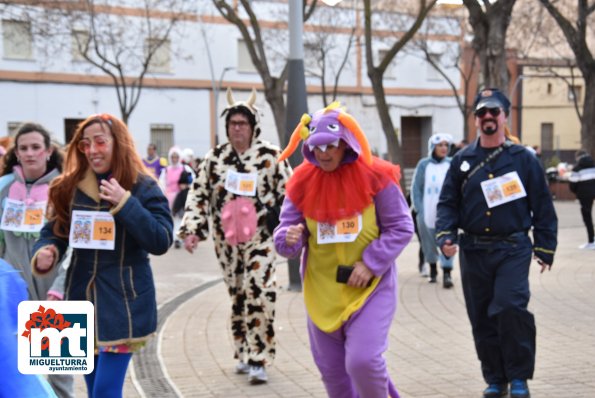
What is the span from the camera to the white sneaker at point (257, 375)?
6.28m

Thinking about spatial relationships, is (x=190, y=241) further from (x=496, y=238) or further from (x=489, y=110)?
(x=489, y=110)

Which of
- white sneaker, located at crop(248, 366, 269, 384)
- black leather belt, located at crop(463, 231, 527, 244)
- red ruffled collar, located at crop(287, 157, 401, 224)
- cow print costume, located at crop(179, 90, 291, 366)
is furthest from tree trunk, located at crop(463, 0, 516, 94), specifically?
red ruffled collar, located at crop(287, 157, 401, 224)

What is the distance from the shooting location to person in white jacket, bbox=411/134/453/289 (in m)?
10.7

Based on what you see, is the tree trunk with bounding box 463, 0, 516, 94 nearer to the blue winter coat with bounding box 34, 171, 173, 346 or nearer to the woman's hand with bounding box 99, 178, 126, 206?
the blue winter coat with bounding box 34, 171, 173, 346

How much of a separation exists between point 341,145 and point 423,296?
575 cm

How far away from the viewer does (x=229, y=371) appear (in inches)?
265

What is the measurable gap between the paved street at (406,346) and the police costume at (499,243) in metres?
0.39

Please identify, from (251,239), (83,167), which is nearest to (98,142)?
(83,167)

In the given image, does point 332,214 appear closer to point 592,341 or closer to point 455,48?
point 592,341

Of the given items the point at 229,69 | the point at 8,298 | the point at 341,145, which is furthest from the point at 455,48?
the point at 8,298

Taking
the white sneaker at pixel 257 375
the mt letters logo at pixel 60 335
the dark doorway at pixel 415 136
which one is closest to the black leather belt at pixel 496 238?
the white sneaker at pixel 257 375

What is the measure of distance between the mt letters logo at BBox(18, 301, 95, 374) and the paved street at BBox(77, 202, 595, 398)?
Answer: 3833mm

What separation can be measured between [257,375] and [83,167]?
2478 mm

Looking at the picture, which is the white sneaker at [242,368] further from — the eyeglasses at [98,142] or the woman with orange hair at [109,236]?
the eyeglasses at [98,142]
